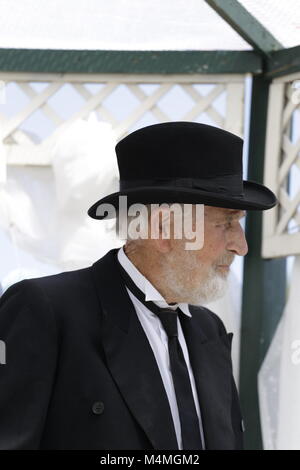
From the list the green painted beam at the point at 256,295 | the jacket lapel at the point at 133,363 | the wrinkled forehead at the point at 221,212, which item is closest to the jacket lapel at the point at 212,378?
the jacket lapel at the point at 133,363

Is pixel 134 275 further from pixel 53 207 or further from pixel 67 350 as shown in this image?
pixel 53 207

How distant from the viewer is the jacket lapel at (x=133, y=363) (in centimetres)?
198

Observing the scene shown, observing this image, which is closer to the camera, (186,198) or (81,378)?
(81,378)

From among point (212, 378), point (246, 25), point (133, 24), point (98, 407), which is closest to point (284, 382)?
point (246, 25)

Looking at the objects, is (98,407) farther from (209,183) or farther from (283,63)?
(283,63)

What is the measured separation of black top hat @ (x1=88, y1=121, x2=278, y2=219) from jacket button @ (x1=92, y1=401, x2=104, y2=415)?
48 centimetres

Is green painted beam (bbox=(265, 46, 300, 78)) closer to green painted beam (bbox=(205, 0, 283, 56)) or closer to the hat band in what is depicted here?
green painted beam (bbox=(205, 0, 283, 56))

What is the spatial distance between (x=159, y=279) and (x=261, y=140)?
6.82 ft

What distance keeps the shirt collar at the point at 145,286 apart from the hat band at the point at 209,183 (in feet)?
0.57

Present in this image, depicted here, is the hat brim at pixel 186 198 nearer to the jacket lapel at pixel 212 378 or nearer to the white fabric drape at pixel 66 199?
the jacket lapel at pixel 212 378

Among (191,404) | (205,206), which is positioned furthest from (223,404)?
(205,206)

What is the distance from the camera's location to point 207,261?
7.14 ft

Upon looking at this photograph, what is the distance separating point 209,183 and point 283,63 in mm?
1927
